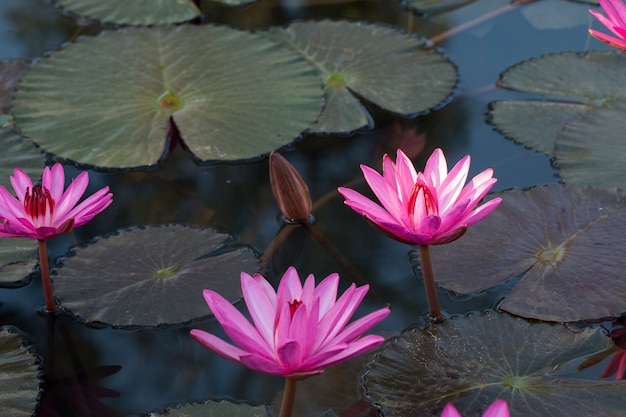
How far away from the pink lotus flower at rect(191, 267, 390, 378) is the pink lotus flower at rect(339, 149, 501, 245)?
25cm

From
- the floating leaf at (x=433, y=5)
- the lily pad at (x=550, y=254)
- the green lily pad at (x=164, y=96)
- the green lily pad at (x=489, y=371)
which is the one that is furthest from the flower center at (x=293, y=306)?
the floating leaf at (x=433, y=5)

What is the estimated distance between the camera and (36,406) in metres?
1.75

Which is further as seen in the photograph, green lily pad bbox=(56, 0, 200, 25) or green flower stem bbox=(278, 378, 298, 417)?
green lily pad bbox=(56, 0, 200, 25)

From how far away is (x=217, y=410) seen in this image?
1.66 metres

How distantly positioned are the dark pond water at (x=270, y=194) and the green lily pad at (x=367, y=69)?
0.05 metres

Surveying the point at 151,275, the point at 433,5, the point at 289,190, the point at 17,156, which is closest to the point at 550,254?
the point at 289,190

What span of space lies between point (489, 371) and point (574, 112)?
141 cm

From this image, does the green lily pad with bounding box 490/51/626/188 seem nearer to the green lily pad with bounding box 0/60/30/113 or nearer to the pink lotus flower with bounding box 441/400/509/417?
the pink lotus flower with bounding box 441/400/509/417

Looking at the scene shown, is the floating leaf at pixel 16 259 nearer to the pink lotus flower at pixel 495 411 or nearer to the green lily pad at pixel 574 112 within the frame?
the pink lotus flower at pixel 495 411

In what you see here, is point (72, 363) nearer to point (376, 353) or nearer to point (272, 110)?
point (376, 353)

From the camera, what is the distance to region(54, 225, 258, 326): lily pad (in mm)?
1990

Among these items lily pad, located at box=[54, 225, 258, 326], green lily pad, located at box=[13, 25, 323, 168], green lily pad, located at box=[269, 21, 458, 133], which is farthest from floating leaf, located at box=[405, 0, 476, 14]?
lily pad, located at box=[54, 225, 258, 326]

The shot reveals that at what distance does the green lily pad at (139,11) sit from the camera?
11.3 ft

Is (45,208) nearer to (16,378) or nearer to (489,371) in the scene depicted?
(16,378)
